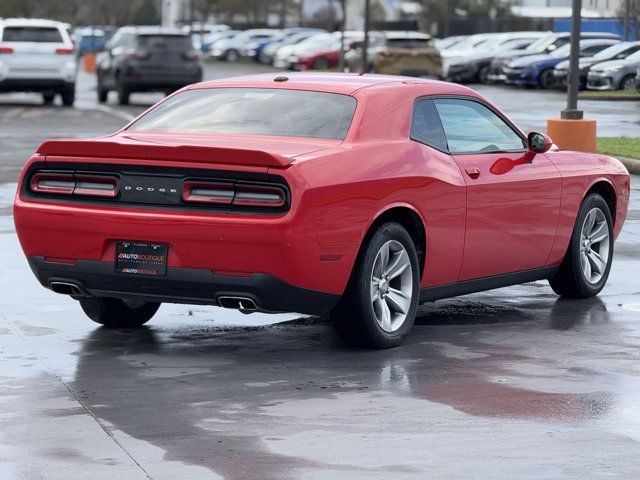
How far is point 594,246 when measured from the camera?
1061 cm

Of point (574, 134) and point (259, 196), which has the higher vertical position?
point (259, 196)

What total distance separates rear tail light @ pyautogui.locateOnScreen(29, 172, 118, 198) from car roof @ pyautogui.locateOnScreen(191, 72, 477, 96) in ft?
4.26

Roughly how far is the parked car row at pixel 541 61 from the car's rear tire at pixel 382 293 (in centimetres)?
3160

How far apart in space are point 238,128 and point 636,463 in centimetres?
342

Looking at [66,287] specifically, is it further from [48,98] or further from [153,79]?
[48,98]

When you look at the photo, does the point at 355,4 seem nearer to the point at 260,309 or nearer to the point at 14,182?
the point at 14,182

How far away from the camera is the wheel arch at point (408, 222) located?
846cm

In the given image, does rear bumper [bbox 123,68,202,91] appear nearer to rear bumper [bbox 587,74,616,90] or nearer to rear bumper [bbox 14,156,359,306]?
rear bumper [bbox 587,74,616,90]

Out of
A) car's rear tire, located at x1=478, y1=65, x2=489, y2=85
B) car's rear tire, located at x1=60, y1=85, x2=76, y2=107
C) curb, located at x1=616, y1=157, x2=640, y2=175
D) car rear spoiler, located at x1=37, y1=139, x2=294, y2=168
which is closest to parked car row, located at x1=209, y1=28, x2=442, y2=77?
car's rear tire, located at x1=478, y1=65, x2=489, y2=85

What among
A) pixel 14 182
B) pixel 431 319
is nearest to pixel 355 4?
pixel 14 182

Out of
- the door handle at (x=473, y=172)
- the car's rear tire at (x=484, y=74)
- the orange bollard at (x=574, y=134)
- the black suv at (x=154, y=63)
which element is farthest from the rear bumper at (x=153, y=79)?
the door handle at (x=473, y=172)

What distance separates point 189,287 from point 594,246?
3.51 metres

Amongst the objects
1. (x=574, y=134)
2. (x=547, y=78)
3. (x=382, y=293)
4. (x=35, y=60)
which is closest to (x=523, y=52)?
(x=547, y=78)

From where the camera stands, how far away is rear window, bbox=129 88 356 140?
8742 mm
